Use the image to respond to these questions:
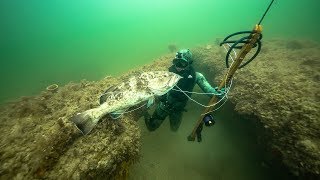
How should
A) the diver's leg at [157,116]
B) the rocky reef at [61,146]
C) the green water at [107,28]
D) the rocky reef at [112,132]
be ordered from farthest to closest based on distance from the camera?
the green water at [107,28], the diver's leg at [157,116], the rocky reef at [112,132], the rocky reef at [61,146]

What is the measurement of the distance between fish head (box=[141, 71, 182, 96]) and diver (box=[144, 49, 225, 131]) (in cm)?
47

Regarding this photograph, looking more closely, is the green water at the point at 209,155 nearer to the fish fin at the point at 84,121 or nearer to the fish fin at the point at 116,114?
the fish fin at the point at 116,114

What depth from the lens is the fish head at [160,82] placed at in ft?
13.0

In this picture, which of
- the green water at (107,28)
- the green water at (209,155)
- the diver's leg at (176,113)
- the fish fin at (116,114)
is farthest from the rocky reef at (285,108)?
the green water at (107,28)

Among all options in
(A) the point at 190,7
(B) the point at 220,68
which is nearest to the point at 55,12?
(A) the point at 190,7

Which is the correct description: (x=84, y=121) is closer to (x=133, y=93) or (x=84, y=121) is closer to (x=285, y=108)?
(x=133, y=93)

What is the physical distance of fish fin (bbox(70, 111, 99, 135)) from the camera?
3.39 meters

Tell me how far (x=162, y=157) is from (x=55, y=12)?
15353cm

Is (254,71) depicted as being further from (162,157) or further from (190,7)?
(190,7)

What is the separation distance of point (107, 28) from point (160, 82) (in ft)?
311

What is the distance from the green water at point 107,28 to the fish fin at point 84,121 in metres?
16.3

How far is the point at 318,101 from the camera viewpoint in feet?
15.7

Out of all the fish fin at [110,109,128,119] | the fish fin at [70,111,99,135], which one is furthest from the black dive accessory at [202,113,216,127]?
the fish fin at [70,111,99,135]

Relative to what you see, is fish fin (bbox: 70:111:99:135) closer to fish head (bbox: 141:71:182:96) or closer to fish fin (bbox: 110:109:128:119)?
fish fin (bbox: 110:109:128:119)
